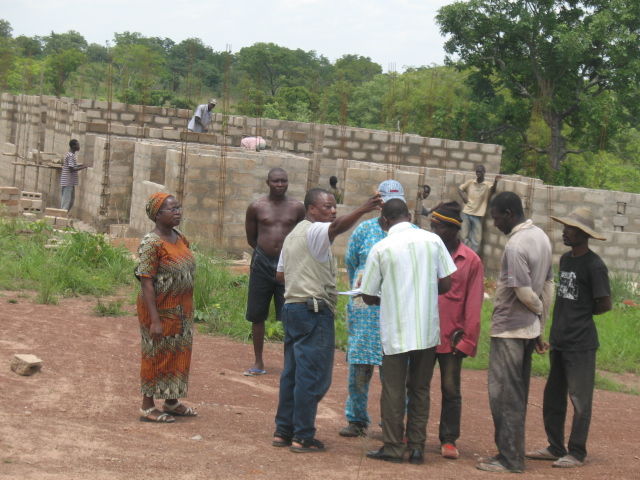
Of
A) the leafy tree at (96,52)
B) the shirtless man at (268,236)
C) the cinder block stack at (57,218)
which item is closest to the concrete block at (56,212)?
the cinder block stack at (57,218)

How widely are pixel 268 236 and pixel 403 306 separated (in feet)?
8.70

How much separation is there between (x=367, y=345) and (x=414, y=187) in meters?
8.25

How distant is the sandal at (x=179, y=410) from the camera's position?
625 centimetres

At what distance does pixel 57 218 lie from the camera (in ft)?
50.7

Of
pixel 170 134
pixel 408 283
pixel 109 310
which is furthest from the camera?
pixel 170 134

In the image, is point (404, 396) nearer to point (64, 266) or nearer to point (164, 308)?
point (164, 308)

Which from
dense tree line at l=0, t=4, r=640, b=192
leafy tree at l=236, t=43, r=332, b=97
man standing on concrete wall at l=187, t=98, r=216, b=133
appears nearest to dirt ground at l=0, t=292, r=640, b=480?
man standing on concrete wall at l=187, t=98, r=216, b=133

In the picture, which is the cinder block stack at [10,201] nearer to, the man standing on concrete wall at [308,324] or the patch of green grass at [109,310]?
the patch of green grass at [109,310]

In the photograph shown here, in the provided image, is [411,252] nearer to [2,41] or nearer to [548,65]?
[548,65]

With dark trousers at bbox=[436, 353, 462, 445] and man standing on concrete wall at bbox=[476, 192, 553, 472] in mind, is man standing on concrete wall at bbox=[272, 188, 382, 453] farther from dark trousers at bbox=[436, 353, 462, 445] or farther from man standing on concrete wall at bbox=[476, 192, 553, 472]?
man standing on concrete wall at bbox=[476, 192, 553, 472]

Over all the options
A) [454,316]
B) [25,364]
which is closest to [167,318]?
[25,364]

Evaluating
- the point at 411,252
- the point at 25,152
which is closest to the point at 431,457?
the point at 411,252

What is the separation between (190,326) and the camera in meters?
6.23

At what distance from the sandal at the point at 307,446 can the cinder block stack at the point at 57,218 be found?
10.1 meters
